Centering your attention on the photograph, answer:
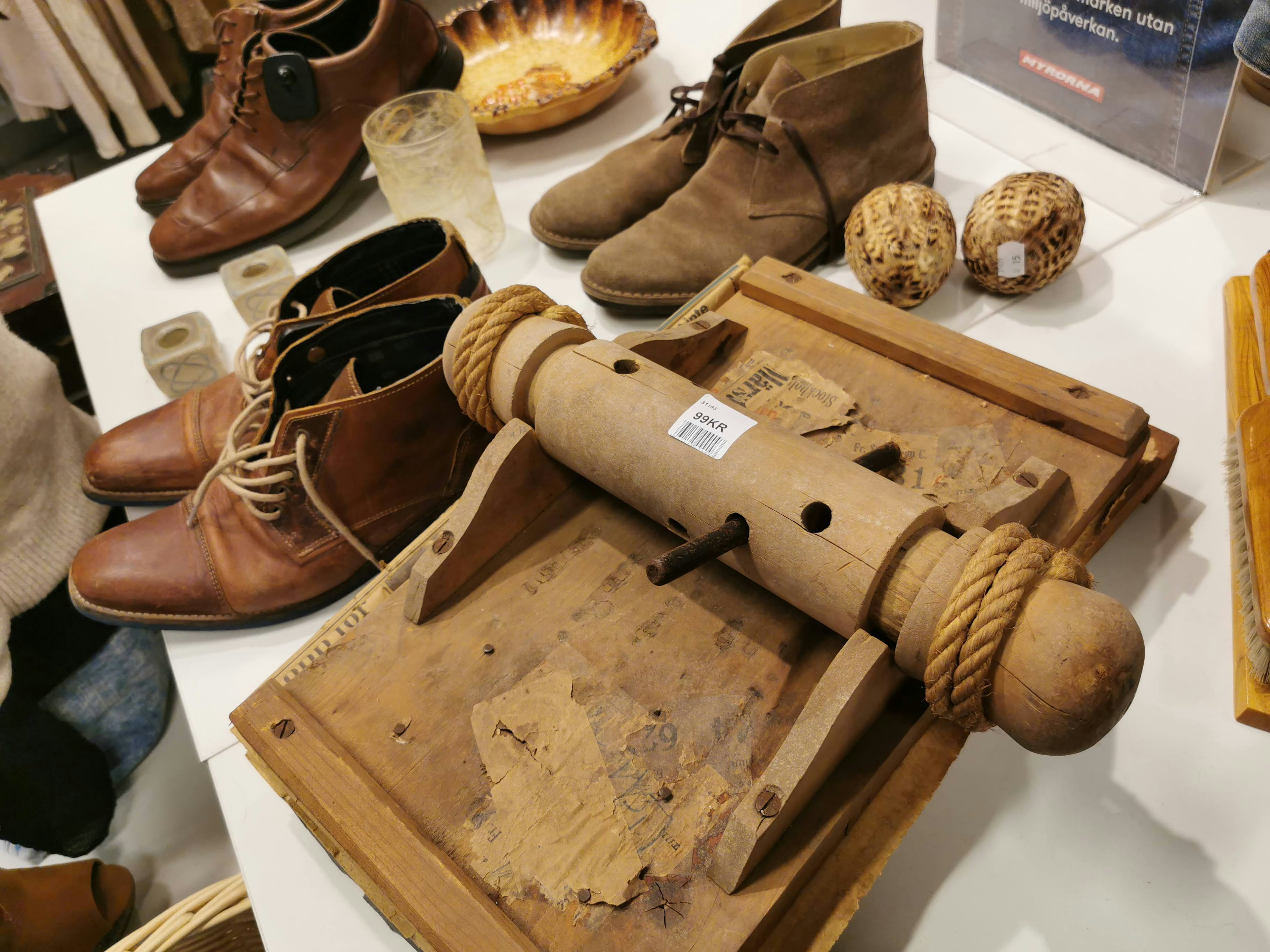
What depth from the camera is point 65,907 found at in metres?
0.99

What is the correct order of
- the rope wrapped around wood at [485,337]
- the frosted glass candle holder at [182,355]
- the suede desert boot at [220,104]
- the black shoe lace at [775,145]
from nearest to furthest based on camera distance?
the rope wrapped around wood at [485,337] < the black shoe lace at [775,145] < the frosted glass candle holder at [182,355] < the suede desert boot at [220,104]

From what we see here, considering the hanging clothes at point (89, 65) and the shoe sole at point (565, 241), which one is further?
the hanging clothes at point (89, 65)

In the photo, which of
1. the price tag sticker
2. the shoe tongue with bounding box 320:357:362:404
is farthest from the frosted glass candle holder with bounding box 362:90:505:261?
the price tag sticker

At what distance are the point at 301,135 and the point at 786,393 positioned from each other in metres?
0.90

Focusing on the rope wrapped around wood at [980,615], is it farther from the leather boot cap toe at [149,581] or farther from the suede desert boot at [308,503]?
the leather boot cap toe at [149,581]

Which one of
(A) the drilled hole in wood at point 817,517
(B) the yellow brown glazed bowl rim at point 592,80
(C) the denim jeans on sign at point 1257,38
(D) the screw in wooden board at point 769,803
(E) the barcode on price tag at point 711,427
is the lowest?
(D) the screw in wooden board at point 769,803

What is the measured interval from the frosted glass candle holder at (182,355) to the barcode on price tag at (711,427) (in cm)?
79

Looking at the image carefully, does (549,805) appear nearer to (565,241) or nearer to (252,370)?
(252,370)

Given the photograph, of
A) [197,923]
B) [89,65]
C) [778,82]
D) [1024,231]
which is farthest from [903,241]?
[89,65]

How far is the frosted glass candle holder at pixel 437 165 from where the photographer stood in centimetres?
120

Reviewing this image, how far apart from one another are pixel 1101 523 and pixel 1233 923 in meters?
0.30

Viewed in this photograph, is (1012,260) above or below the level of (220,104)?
below

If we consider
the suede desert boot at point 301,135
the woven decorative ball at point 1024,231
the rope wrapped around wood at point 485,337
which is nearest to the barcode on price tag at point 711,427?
the rope wrapped around wood at point 485,337

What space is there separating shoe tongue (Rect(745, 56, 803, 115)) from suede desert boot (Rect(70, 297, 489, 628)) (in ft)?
1.49
